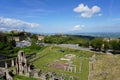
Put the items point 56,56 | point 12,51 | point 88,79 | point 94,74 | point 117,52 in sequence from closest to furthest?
point 88,79 → point 94,74 → point 56,56 → point 12,51 → point 117,52

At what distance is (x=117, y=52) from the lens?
66.1 m

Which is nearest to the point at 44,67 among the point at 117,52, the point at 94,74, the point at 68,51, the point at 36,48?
the point at 94,74

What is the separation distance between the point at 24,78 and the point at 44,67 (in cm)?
940

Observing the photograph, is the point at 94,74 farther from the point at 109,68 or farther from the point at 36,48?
the point at 36,48

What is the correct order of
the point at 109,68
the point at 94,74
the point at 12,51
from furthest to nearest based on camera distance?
1. the point at 12,51
2. the point at 109,68
3. the point at 94,74

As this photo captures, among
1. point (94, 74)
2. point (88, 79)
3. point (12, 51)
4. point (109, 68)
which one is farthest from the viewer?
point (12, 51)

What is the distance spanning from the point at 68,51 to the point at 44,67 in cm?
2238

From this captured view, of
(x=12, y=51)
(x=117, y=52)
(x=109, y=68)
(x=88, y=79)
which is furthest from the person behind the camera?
(x=117, y=52)

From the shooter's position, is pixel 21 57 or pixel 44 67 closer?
pixel 21 57

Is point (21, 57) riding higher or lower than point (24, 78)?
higher

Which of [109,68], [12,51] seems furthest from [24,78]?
[12,51]

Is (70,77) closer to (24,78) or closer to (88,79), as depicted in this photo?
(88,79)

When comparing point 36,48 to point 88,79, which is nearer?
point 88,79

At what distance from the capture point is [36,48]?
6875 centimetres
